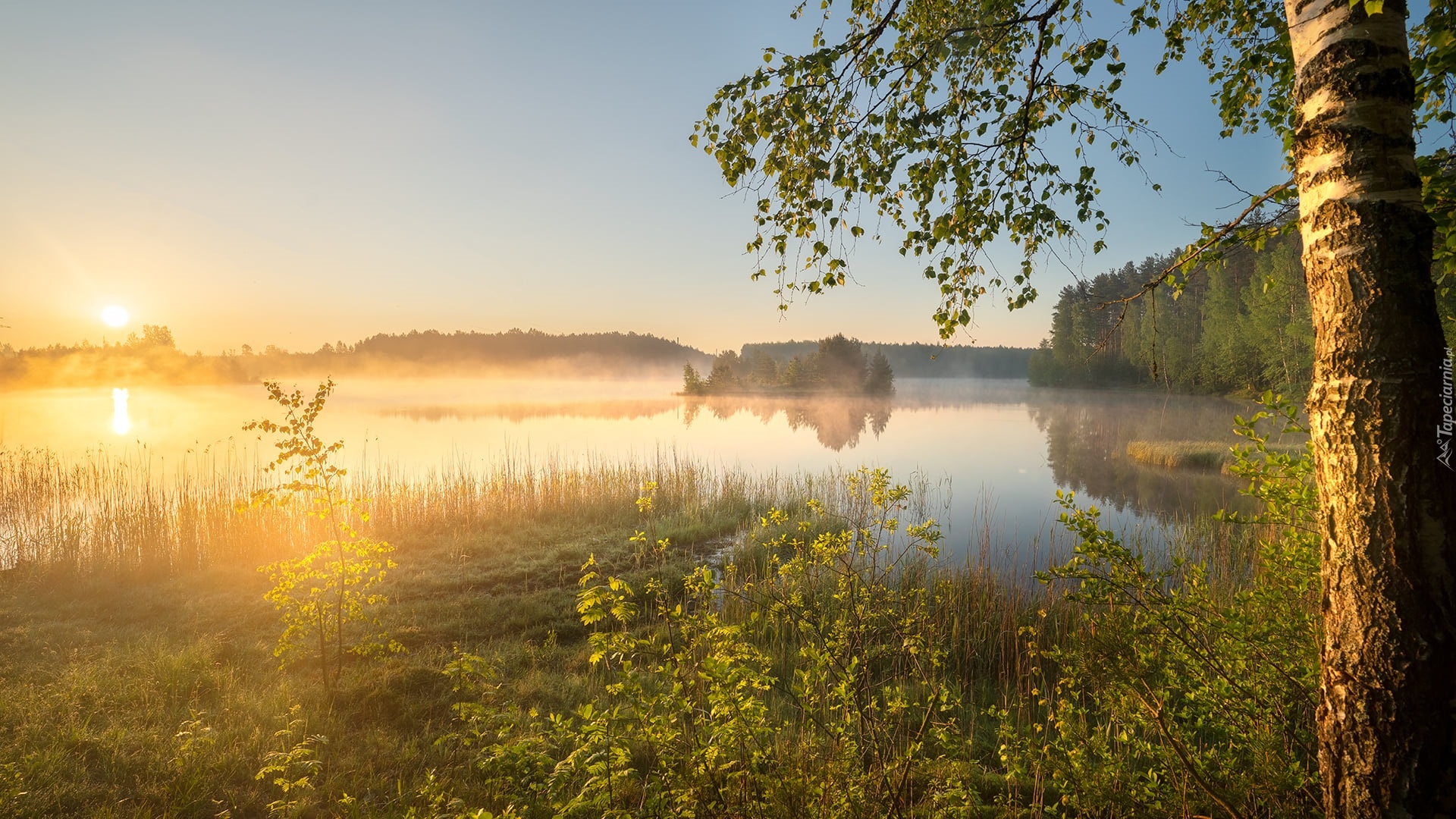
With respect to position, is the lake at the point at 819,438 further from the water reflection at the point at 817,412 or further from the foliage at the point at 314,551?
the foliage at the point at 314,551

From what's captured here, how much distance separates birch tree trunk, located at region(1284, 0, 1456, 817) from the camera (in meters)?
1.69

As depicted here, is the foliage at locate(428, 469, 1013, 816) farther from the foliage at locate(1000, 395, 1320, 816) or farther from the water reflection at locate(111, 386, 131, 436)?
the water reflection at locate(111, 386, 131, 436)

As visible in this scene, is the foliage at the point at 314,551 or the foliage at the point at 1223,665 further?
the foliage at the point at 314,551

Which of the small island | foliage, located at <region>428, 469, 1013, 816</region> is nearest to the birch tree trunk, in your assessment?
foliage, located at <region>428, 469, 1013, 816</region>

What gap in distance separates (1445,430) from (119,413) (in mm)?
62830

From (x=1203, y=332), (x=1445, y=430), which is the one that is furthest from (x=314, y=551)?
(x=1203, y=332)

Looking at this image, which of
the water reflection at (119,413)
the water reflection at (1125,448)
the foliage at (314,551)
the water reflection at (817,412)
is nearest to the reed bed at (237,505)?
the foliage at (314,551)

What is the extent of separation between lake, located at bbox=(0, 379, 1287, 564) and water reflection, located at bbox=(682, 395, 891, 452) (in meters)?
0.24

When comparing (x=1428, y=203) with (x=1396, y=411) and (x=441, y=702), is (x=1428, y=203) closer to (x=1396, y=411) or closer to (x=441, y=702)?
(x=1396, y=411)

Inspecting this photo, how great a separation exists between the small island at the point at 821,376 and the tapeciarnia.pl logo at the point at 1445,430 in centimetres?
6301

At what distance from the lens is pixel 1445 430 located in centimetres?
171

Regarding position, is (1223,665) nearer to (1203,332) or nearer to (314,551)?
(314,551)

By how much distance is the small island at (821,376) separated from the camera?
64.4 m

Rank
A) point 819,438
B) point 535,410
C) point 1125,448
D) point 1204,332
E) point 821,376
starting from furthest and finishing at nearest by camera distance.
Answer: point 821,376
point 535,410
point 1204,332
point 819,438
point 1125,448
